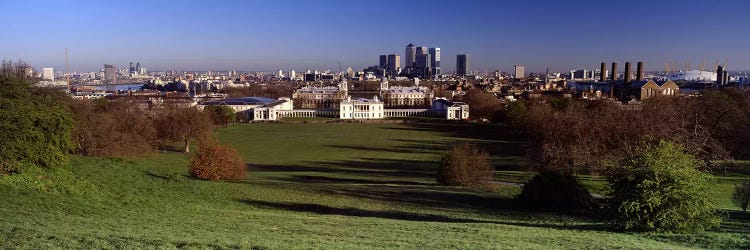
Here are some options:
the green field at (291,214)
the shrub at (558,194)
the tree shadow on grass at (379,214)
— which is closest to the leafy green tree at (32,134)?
the green field at (291,214)

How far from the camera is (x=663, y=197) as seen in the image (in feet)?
43.2

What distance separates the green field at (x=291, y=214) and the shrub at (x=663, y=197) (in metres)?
0.51

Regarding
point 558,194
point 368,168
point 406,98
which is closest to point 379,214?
point 558,194

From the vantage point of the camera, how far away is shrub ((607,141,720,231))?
Result: 13062 mm

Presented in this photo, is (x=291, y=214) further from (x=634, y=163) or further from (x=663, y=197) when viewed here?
(x=663, y=197)

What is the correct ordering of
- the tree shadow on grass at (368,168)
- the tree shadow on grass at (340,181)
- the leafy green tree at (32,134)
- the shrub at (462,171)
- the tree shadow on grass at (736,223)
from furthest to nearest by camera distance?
the tree shadow on grass at (368,168) < the tree shadow on grass at (340,181) < the shrub at (462,171) < the leafy green tree at (32,134) < the tree shadow on grass at (736,223)

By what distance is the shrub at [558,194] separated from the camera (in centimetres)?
1842

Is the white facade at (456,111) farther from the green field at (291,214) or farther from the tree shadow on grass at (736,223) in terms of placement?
the tree shadow on grass at (736,223)

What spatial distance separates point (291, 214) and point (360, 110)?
242 feet

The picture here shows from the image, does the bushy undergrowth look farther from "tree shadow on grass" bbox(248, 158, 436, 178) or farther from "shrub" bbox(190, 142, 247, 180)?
"tree shadow on grass" bbox(248, 158, 436, 178)

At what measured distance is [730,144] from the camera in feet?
120

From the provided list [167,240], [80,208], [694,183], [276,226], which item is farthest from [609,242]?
[80,208]

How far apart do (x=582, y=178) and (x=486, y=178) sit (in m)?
6.36

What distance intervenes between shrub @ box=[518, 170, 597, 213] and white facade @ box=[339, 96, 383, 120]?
230 feet
